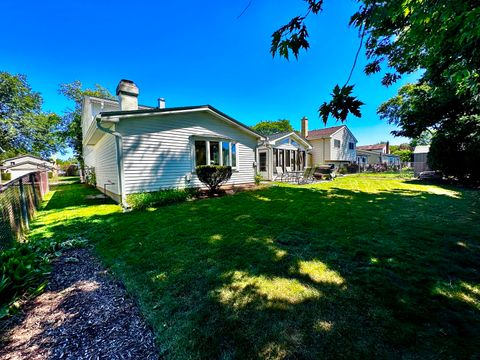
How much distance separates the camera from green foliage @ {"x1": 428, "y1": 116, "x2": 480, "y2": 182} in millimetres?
11461

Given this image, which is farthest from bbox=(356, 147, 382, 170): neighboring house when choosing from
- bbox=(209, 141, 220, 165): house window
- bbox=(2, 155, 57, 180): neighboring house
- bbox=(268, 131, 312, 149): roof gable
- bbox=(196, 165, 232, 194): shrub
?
bbox=(2, 155, 57, 180): neighboring house

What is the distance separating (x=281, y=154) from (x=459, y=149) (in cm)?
1111

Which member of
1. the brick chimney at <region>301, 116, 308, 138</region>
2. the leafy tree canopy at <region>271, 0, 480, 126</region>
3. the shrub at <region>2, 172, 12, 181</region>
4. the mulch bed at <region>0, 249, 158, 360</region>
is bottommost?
the mulch bed at <region>0, 249, 158, 360</region>

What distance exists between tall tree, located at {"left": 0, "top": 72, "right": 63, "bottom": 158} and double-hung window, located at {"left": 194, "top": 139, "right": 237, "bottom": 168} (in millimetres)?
27667

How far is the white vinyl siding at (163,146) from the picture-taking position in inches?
304

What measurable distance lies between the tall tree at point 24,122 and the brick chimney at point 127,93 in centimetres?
2563

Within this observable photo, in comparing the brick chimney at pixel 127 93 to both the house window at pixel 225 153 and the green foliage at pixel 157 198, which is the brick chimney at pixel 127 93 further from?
the house window at pixel 225 153

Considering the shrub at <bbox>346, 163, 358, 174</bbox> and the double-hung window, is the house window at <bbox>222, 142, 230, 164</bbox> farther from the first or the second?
the shrub at <bbox>346, 163, 358, 174</bbox>

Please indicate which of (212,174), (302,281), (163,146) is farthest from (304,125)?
(302,281)

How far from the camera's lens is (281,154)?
17250mm

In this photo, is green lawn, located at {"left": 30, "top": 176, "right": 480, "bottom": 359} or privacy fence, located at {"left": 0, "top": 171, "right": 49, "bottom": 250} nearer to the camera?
green lawn, located at {"left": 30, "top": 176, "right": 480, "bottom": 359}

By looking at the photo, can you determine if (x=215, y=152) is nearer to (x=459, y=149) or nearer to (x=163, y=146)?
(x=163, y=146)

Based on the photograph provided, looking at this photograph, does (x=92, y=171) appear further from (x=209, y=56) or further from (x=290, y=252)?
(x=290, y=252)

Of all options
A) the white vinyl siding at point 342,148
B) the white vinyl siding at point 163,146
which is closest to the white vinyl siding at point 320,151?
the white vinyl siding at point 342,148
